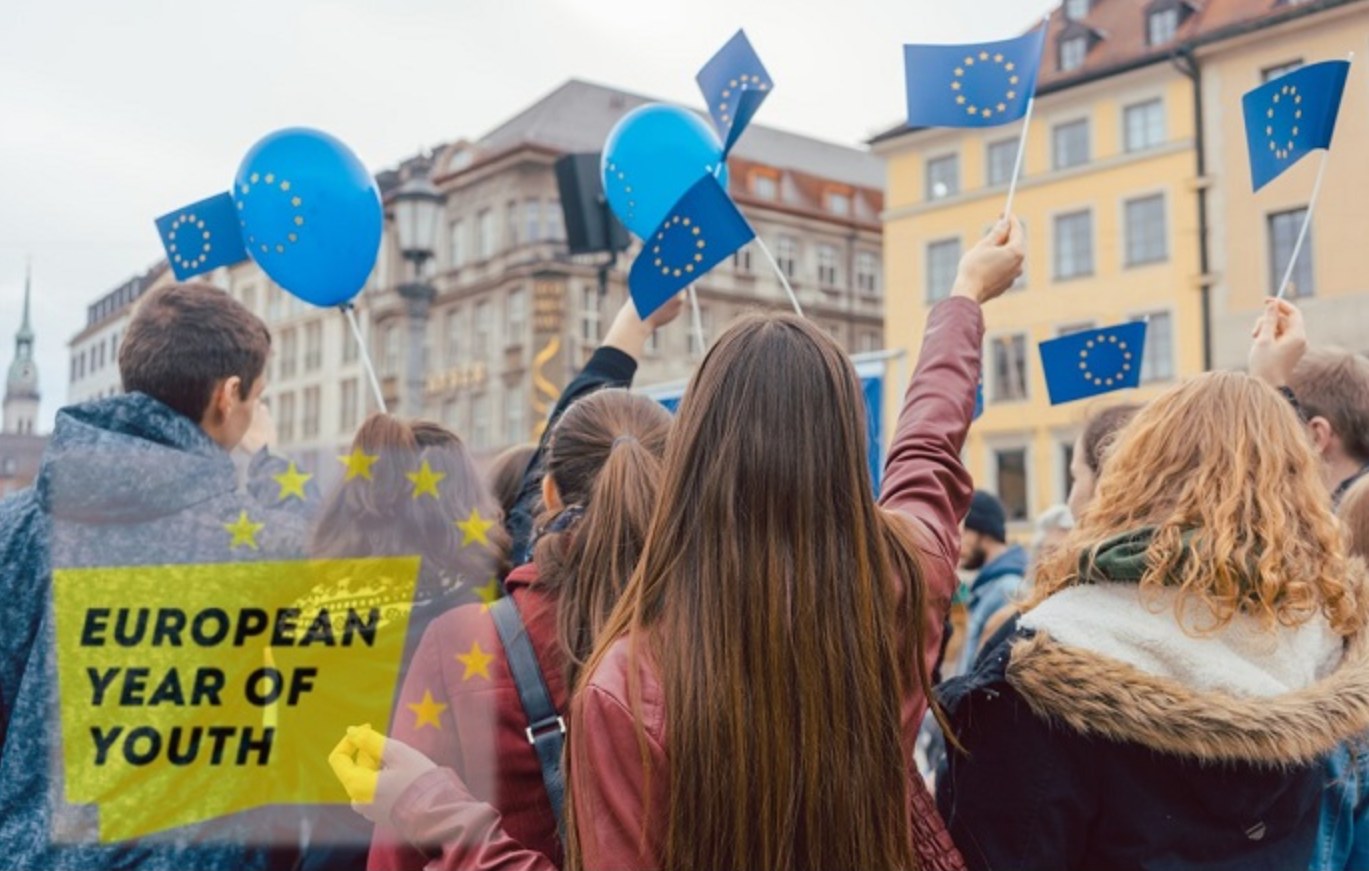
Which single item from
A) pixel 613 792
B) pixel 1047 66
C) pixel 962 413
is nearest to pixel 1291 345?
pixel 962 413

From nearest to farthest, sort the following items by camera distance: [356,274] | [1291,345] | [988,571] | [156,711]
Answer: [156,711], [1291,345], [356,274], [988,571]

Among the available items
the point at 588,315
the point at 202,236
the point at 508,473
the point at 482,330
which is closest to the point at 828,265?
the point at 588,315

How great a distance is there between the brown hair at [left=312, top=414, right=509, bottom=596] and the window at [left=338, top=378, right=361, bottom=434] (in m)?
38.0

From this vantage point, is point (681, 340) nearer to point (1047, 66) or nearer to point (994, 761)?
point (1047, 66)

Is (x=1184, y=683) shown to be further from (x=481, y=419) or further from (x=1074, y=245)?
(x=481, y=419)

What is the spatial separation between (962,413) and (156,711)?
1538 mm

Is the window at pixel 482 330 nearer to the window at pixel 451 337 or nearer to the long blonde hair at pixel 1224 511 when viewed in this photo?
the window at pixel 451 337

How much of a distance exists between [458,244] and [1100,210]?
20740 millimetres

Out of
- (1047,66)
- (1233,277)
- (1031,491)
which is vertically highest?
(1047,66)

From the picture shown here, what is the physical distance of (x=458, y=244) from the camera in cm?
4216

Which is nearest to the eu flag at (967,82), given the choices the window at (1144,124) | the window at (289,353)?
the window at (1144,124)

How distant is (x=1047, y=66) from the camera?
102ft

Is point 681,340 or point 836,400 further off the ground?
point 681,340

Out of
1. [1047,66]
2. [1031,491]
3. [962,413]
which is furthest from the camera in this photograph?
[1047,66]
